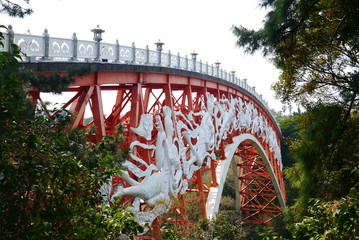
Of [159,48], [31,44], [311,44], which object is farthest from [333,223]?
[159,48]

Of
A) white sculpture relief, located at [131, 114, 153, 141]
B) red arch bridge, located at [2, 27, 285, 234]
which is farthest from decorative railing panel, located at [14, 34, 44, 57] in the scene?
white sculpture relief, located at [131, 114, 153, 141]

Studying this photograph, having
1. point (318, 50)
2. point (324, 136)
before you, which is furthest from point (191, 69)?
point (324, 136)

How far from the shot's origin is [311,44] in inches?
261

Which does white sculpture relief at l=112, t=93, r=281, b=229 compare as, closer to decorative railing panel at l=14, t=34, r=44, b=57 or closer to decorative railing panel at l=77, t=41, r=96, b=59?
decorative railing panel at l=77, t=41, r=96, b=59

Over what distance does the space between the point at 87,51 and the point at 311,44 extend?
3.97 meters

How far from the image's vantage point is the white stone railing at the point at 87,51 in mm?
6102

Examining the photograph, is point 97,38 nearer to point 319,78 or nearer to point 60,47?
point 60,47

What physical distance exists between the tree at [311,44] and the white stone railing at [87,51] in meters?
2.86

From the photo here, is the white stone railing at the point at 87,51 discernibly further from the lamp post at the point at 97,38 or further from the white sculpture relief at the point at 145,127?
the white sculpture relief at the point at 145,127

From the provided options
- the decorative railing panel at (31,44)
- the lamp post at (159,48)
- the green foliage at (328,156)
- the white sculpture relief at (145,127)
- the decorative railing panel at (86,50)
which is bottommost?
the green foliage at (328,156)

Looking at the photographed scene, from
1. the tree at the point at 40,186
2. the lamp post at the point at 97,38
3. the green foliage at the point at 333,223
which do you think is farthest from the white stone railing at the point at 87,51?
the green foliage at the point at 333,223

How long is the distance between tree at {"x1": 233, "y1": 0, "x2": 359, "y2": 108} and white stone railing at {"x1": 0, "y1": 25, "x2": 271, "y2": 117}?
9.40 feet

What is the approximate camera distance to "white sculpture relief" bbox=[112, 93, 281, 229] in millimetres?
8172

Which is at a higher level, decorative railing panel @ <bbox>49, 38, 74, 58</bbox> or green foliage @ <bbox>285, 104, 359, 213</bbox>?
decorative railing panel @ <bbox>49, 38, 74, 58</bbox>
